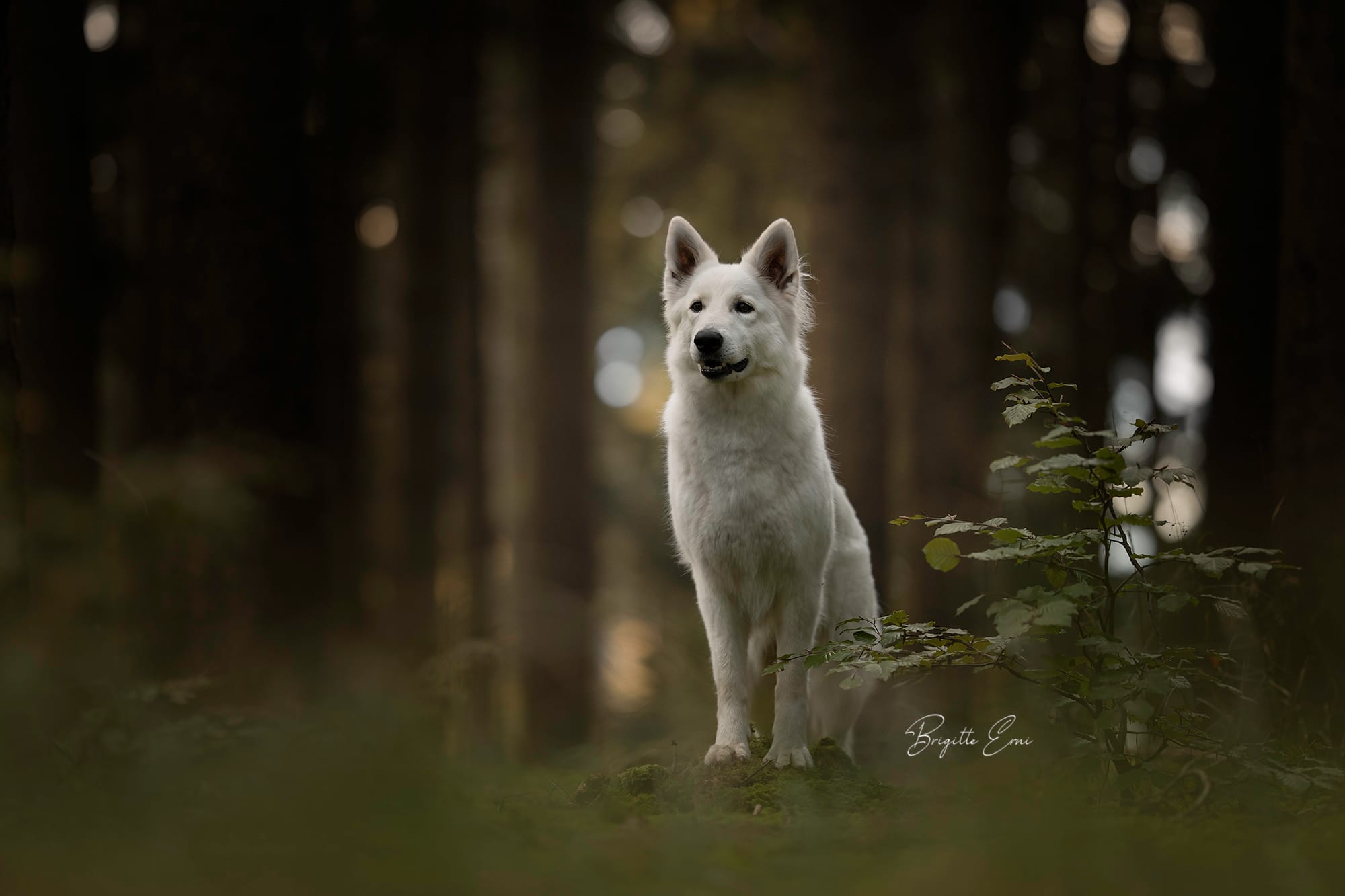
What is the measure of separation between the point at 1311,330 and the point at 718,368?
3.63m

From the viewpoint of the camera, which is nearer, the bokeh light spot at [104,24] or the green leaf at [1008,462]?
the green leaf at [1008,462]

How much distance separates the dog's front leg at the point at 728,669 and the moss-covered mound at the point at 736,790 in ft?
0.50

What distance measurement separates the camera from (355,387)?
11.7 metres

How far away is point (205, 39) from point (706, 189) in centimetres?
988

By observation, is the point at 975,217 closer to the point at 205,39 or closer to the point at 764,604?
the point at 764,604

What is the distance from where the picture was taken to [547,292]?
11250 millimetres

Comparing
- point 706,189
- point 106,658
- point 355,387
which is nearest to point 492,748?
point 106,658

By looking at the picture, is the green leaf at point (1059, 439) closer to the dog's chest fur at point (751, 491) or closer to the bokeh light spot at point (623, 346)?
the dog's chest fur at point (751, 491)

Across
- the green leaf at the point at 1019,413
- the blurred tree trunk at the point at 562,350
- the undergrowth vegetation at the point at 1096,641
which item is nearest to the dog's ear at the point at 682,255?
the undergrowth vegetation at the point at 1096,641

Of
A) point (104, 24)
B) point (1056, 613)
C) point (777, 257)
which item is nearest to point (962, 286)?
point (777, 257)

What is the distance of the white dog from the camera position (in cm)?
471

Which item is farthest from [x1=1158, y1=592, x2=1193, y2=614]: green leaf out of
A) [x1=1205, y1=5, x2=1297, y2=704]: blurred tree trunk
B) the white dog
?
[x1=1205, y1=5, x2=1297, y2=704]: blurred tree trunk

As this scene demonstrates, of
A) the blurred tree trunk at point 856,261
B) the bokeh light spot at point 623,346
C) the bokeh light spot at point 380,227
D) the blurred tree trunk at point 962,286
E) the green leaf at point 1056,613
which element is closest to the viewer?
the green leaf at point 1056,613

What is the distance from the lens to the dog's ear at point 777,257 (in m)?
5.00
